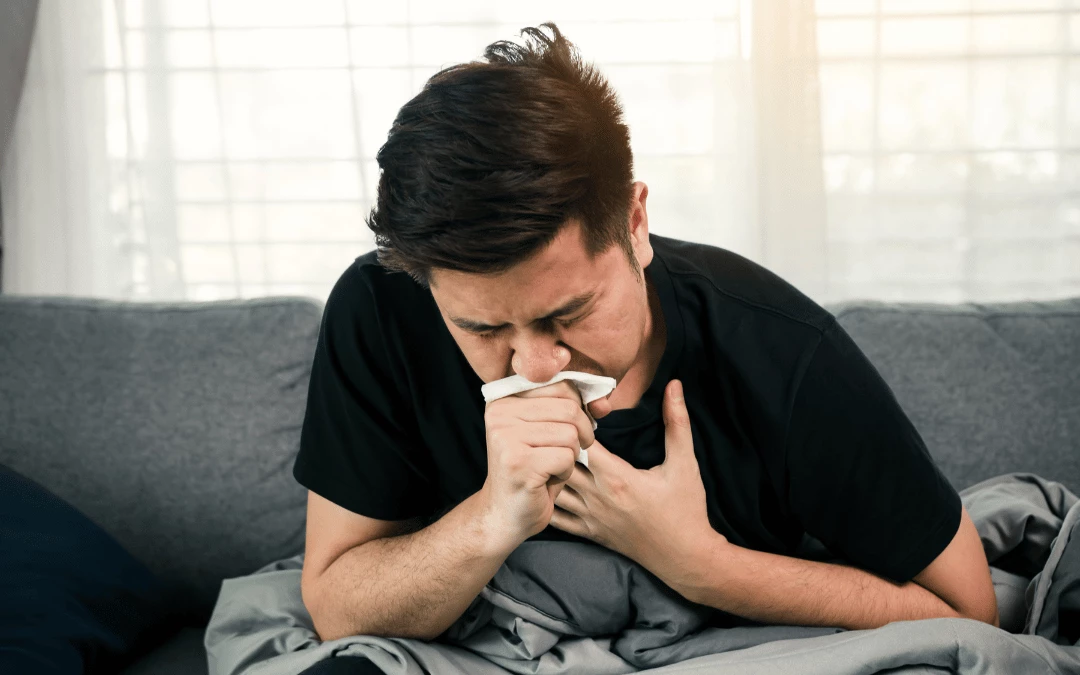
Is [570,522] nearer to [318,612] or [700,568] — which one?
[700,568]

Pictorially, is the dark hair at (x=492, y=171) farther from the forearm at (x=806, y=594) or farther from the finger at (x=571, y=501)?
the forearm at (x=806, y=594)

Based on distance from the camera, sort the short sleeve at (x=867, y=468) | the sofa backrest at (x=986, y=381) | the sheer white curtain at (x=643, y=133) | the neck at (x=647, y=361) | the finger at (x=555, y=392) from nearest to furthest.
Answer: the finger at (x=555, y=392)
the short sleeve at (x=867, y=468)
the neck at (x=647, y=361)
the sofa backrest at (x=986, y=381)
the sheer white curtain at (x=643, y=133)

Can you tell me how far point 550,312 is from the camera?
40.4 inches

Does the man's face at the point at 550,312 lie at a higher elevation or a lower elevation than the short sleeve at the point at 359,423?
higher

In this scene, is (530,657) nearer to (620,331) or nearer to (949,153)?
(620,331)

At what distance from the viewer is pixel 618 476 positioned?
1168 millimetres

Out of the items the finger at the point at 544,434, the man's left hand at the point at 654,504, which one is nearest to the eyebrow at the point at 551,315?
the finger at the point at 544,434

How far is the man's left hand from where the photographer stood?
3.81 feet

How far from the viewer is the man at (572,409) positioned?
39.4 inches

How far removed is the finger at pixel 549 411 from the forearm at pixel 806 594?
0.28 m

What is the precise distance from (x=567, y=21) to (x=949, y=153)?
1.12 metres

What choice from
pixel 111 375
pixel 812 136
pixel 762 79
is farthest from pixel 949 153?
pixel 111 375

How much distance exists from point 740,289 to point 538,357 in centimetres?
37

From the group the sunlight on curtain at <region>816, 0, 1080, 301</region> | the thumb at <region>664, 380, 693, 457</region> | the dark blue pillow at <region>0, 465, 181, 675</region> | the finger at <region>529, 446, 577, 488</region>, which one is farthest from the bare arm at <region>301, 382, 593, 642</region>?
the sunlight on curtain at <region>816, 0, 1080, 301</region>
